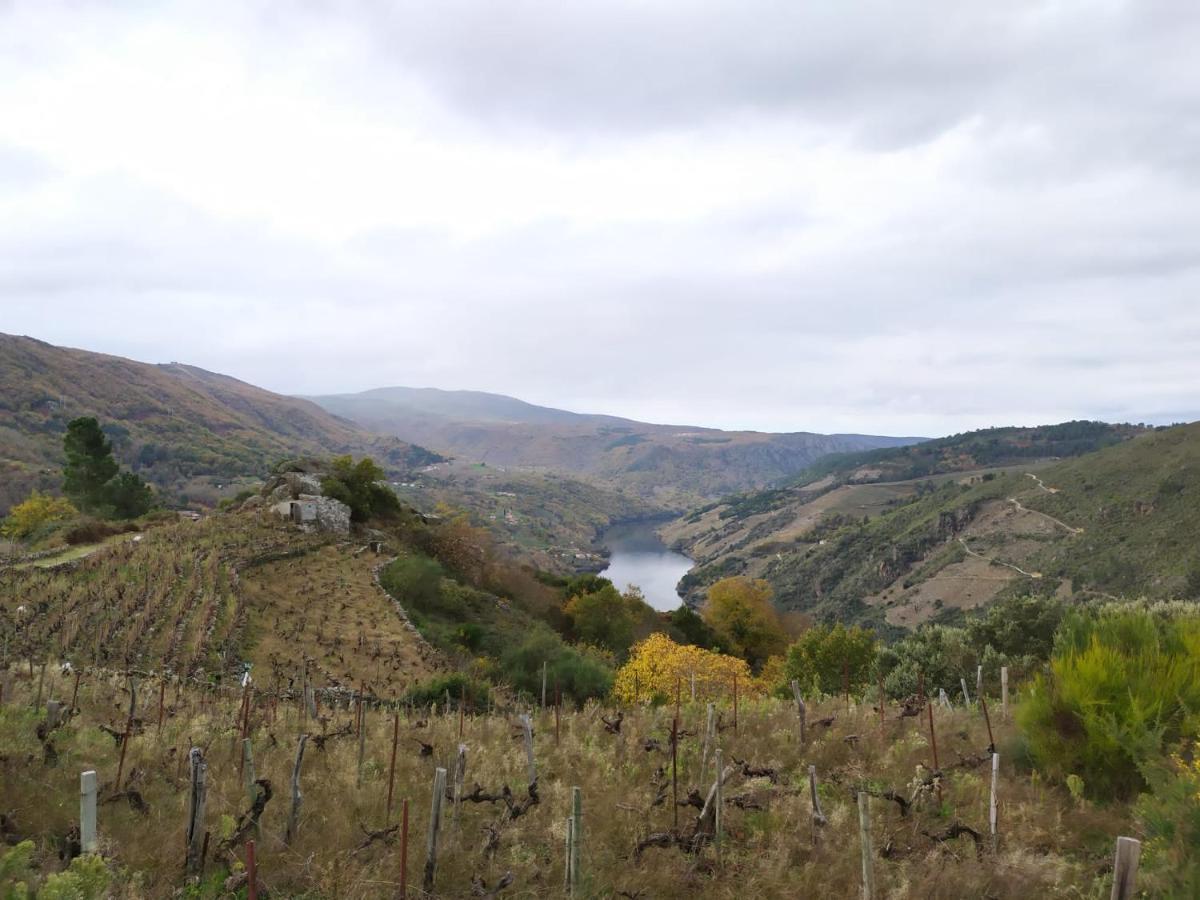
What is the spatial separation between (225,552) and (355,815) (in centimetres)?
2744

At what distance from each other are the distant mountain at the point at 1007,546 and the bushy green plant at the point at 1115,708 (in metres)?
59.4

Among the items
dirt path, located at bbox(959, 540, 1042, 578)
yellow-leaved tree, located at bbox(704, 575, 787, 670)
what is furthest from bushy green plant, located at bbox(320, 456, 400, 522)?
dirt path, located at bbox(959, 540, 1042, 578)

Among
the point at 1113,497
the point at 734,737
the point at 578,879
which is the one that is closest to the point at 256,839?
the point at 578,879

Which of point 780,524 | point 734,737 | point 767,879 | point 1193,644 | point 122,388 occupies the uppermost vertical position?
point 122,388

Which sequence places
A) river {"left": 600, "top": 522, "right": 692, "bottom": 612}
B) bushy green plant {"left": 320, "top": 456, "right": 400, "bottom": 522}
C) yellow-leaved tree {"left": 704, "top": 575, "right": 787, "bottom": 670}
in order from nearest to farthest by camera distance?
bushy green plant {"left": 320, "top": 456, "right": 400, "bottom": 522}
yellow-leaved tree {"left": 704, "top": 575, "right": 787, "bottom": 670}
river {"left": 600, "top": 522, "right": 692, "bottom": 612}

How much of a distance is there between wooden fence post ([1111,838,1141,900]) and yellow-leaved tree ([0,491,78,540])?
206 feet

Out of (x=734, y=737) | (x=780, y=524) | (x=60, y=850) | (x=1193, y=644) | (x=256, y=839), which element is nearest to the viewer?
(x=60, y=850)

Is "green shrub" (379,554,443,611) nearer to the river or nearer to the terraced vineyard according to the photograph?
the terraced vineyard

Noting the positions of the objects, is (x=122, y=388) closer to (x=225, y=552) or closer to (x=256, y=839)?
(x=225, y=552)

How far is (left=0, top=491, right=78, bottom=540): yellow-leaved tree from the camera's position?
48344mm

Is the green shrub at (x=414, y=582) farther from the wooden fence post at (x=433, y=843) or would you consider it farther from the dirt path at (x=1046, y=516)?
the dirt path at (x=1046, y=516)

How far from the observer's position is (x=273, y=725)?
9.77 m

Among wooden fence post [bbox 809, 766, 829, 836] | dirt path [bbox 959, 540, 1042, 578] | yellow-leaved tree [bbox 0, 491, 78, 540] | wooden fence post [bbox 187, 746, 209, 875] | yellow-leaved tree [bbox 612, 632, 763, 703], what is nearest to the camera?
wooden fence post [bbox 187, 746, 209, 875]

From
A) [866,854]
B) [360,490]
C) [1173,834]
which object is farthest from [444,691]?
[360,490]
